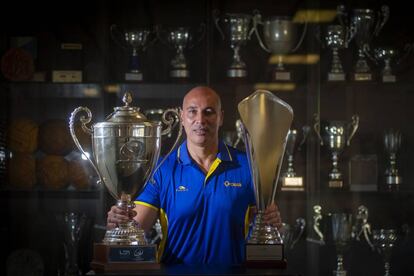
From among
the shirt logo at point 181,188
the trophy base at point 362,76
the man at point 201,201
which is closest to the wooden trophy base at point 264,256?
the man at point 201,201

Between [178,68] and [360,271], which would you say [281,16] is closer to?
[178,68]

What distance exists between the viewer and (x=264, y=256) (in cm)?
250

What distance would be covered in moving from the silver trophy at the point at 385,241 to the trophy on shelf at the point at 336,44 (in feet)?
2.64

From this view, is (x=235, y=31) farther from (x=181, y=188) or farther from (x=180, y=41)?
(x=181, y=188)

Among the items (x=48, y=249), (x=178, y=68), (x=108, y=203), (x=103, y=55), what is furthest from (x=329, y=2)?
(x=48, y=249)

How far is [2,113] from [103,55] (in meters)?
0.59

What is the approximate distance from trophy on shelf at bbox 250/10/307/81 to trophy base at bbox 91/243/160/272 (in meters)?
2.27

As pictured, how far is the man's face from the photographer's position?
3.39m

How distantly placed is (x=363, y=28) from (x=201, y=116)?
1.50 m

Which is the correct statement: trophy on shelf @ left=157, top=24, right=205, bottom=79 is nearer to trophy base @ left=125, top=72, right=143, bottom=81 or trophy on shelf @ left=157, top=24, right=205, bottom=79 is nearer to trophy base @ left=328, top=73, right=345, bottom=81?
trophy base @ left=125, top=72, right=143, bottom=81

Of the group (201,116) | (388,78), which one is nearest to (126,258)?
(201,116)

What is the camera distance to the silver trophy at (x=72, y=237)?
14.5 ft

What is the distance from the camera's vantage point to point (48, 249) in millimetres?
4508

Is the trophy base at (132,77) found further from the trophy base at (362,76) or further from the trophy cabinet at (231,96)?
the trophy base at (362,76)
